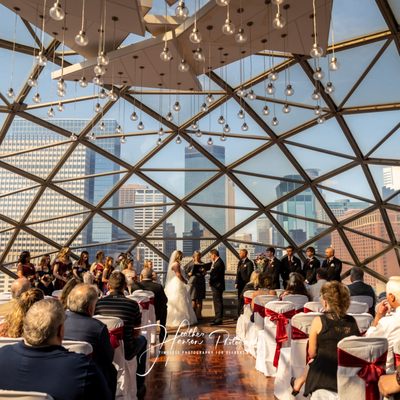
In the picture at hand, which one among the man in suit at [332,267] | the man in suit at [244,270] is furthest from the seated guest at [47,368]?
the man in suit at [244,270]

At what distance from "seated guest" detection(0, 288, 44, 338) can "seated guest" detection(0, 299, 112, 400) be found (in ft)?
2.95

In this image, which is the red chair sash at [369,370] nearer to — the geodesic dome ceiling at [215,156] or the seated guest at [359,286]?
the seated guest at [359,286]

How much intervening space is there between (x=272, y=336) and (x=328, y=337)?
250cm

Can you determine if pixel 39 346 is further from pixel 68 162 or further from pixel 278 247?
pixel 278 247

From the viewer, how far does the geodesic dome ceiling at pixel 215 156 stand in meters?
9.34

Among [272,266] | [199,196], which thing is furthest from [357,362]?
[199,196]

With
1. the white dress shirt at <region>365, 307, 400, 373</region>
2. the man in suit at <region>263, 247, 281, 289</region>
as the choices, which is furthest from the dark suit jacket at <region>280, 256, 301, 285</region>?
the white dress shirt at <region>365, 307, 400, 373</region>

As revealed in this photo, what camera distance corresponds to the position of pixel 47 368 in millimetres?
2150

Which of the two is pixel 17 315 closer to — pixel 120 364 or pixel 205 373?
pixel 120 364

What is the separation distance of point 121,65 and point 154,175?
21.1 feet

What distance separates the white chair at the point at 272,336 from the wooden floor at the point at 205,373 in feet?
0.60

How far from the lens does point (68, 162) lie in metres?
13.0

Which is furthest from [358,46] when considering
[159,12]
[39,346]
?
[39,346]

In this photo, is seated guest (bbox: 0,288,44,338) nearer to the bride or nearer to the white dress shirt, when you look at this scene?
the white dress shirt
